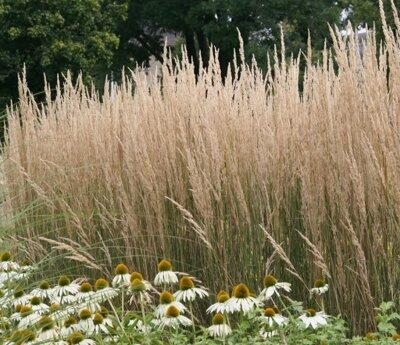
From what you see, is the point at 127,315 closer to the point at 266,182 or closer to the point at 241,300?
the point at 241,300

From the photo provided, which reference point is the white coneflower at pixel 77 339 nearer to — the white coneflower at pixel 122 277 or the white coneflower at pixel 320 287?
the white coneflower at pixel 122 277

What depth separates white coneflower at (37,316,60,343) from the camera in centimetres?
320

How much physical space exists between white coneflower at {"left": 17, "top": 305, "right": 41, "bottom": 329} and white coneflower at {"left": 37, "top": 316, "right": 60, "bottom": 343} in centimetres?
5

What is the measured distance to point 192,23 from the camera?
26.7 metres

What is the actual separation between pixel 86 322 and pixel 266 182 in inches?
44.2

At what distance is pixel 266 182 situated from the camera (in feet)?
13.6

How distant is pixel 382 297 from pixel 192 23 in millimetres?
23441

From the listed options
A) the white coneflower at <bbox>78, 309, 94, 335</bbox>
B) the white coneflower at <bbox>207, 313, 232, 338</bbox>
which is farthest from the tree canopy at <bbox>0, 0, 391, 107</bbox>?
the white coneflower at <bbox>78, 309, 94, 335</bbox>

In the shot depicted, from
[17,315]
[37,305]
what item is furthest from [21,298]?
[17,315]

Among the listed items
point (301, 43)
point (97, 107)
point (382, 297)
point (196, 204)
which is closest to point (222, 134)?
point (196, 204)

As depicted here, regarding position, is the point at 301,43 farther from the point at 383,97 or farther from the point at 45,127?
the point at 383,97

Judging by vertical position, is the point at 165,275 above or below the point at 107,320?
above

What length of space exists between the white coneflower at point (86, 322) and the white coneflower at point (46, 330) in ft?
0.30

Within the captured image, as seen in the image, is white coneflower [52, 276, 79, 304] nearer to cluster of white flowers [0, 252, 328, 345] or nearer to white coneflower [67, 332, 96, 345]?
cluster of white flowers [0, 252, 328, 345]
